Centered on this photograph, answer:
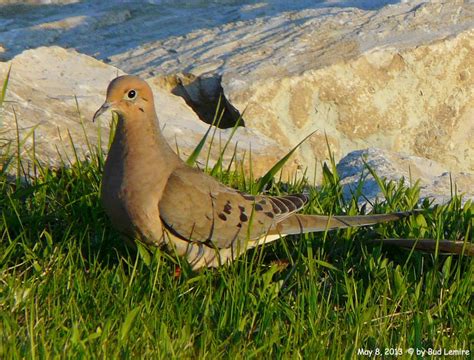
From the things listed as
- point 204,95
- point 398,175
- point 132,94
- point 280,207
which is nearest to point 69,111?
point 204,95

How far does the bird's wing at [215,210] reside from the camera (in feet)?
16.5

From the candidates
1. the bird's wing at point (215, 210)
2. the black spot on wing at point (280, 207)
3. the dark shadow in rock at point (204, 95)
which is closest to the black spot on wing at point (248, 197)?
the bird's wing at point (215, 210)

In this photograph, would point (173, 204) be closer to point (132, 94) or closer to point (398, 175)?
point (132, 94)

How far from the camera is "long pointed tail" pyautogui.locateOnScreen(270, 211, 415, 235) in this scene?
529cm

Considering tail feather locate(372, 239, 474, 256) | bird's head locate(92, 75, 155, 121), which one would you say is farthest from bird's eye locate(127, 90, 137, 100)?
tail feather locate(372, 239, 474, 256)

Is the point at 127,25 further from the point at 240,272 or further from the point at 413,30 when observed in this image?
the point at 240,272

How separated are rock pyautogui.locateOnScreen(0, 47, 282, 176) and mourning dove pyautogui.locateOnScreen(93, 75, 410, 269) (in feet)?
2.25

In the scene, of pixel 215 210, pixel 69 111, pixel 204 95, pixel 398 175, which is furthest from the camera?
pixel 204 95

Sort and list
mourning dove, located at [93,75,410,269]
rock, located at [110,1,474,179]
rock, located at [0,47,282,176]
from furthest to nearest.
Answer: rock, located at [110,1,474,179] < rock, located at [0,47,282,176] < mourning dove, located at [93,75,410,269]

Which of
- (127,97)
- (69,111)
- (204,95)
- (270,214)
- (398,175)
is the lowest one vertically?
(398,175)

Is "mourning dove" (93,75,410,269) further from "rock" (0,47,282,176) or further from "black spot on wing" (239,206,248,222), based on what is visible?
"rock" (0,47,282,176)

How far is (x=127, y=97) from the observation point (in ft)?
16.6

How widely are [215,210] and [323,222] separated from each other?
55cm

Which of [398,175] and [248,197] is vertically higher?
[248,197]
